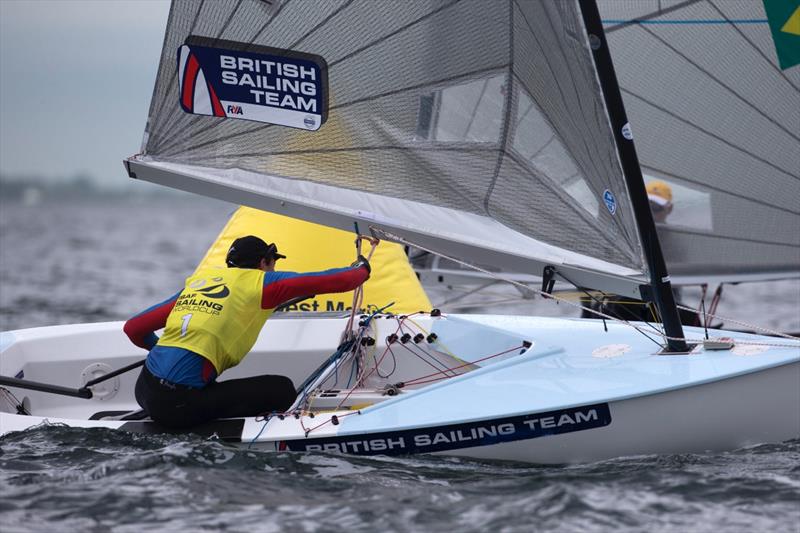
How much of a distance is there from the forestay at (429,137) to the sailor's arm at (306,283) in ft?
0.74

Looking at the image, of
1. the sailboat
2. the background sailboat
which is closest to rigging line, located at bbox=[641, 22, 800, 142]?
the background sailboat

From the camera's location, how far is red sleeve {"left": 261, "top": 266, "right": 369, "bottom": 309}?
13.1 ft

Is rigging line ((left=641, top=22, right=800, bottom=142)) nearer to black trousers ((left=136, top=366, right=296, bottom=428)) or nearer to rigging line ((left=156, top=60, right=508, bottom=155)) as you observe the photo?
Answer: rigging line ((left=156, top=60, right=508, bottom=155))

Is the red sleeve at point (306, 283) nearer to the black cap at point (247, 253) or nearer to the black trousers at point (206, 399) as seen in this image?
the black cap at point (247, 253)

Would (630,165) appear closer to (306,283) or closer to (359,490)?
(306,283)

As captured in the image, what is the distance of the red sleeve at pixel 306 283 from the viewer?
4.00m

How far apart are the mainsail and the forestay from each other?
1.57 m


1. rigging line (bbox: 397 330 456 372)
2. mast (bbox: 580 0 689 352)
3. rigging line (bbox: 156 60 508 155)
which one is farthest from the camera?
rigging line (bbox: 397 330 456 372)

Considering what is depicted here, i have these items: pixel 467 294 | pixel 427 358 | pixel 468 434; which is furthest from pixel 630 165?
pixel 467 294

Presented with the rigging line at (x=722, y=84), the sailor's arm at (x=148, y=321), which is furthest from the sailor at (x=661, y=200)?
the sailor's arm at (x=148, y=321)

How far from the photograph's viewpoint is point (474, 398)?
12.8 feet

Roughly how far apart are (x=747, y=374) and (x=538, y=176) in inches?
40.4

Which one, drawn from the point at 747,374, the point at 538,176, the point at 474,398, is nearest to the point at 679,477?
the point at 747,374

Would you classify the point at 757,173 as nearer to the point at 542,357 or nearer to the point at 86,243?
the point at 542,357
